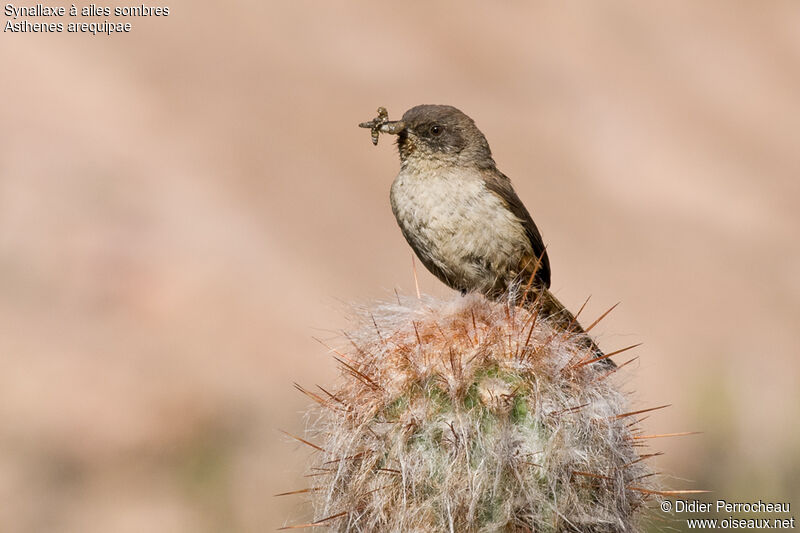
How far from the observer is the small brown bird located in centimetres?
523

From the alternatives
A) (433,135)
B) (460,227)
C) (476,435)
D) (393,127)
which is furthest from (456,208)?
(476,435)

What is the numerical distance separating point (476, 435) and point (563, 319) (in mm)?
1234

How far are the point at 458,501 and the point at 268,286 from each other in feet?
29.7

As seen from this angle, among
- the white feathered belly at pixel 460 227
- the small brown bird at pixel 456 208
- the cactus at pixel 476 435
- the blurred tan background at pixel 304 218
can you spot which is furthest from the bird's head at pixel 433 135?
the blurred tan background at pixel 304 218

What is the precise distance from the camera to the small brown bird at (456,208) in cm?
523

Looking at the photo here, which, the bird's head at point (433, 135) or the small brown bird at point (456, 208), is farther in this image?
the bird's head at point (433, 135)

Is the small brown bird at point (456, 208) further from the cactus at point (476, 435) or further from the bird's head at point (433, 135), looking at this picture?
the cactus at point (476, 435)

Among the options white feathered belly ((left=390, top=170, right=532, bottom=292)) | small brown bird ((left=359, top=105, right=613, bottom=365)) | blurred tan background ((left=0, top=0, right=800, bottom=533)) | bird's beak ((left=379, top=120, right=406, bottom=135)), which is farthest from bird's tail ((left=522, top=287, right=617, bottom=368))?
blurred tan background ((left=0, top=0, right=800, bottom=533))

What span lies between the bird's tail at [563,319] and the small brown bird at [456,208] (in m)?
0.02

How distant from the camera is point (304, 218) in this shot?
13180 millimetres

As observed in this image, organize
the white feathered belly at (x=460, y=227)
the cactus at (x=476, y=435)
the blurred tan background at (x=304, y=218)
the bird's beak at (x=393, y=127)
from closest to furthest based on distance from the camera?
the cactus at (x=476, y=435)
the white feathered belly at (x=460, y=227)
the bird's beak at (x=393, y=127)
the blurred tan background at (x=304, y=218)

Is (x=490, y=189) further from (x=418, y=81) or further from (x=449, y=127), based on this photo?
(x=418, y=81)

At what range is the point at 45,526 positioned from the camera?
941 centimetres

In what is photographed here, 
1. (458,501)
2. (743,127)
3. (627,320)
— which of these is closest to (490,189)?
(458,501)
